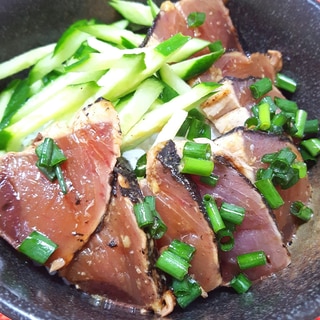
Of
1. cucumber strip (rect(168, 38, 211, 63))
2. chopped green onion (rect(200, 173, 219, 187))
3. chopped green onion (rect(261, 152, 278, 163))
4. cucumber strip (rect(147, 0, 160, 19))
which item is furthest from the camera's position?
cucumber strip (rect(147, 0, 160, 19))

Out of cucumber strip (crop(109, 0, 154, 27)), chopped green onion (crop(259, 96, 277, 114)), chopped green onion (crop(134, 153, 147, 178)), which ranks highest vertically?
chopped green onion (crop(259, 96, 277, 114))

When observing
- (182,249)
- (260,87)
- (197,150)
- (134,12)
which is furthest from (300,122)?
(134,12)

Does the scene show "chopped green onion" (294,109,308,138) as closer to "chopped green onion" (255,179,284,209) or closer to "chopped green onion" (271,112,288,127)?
"chopped green onion" (271,112,288,127)

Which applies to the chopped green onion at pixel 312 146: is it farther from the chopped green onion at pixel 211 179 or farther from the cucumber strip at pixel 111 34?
the cucumber strip at pixel 111 34

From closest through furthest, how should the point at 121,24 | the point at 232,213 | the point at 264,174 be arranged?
the point at 232,213 < the point at 264,174 < the point at 121,24

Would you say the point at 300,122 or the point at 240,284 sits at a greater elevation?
the point at 300,122

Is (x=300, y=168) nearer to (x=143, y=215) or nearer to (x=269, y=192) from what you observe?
(x=269, y=192)

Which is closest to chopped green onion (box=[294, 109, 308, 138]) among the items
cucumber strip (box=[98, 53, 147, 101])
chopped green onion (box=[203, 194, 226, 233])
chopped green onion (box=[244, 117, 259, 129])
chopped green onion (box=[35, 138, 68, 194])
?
chopped green onion (box=[244, 117, 259, 129])

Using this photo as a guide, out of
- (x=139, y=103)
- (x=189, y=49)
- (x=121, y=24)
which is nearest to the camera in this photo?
(x=139, y=103)
